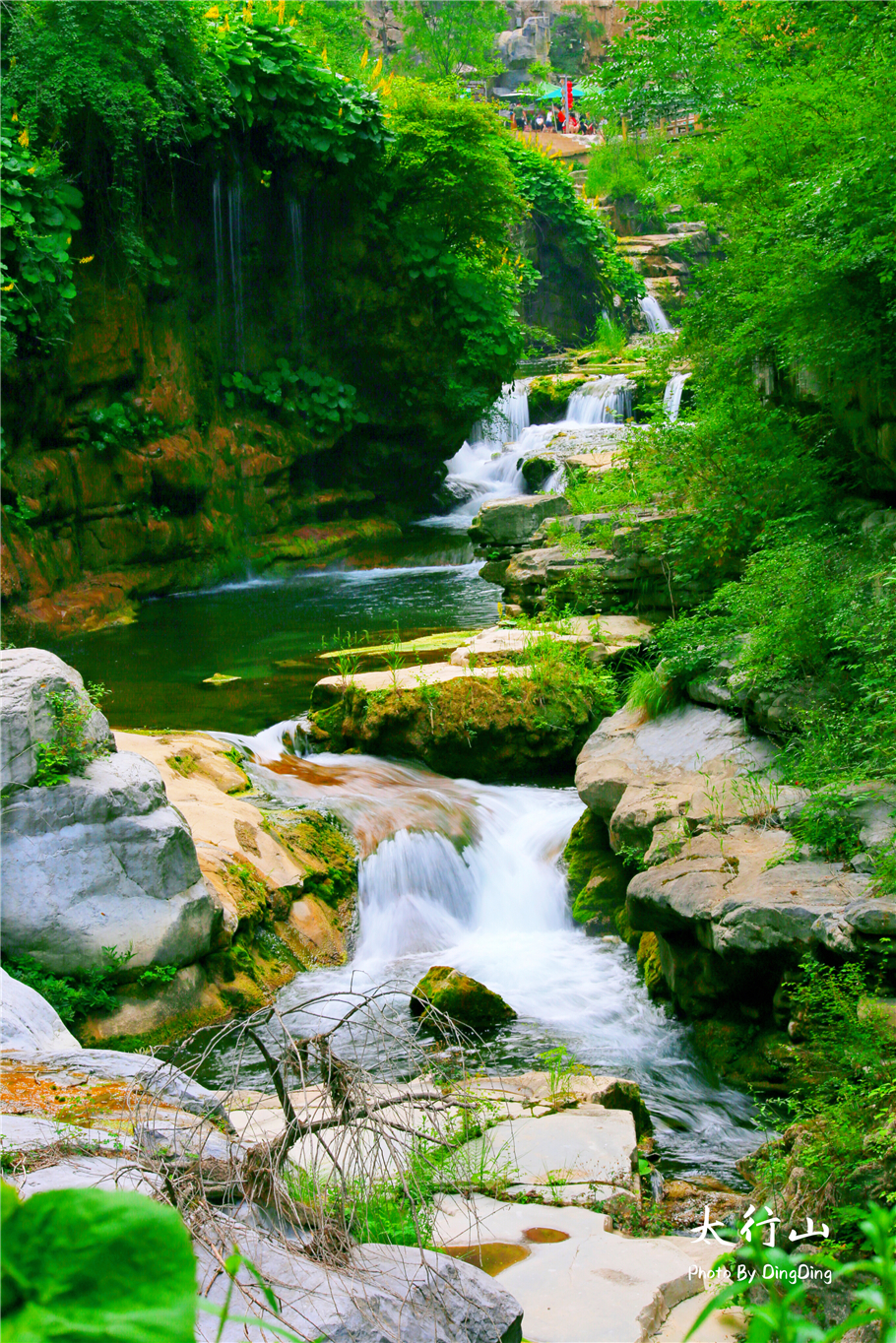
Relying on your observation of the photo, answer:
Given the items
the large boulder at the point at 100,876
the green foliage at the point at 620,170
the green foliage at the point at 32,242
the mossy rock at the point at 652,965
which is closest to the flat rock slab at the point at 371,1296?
the large boulder at the point at 100,876

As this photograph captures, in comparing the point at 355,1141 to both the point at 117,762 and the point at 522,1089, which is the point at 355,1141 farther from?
the point at 117,762

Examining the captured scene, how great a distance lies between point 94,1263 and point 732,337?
827 cm

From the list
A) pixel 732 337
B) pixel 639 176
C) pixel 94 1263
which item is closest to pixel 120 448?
pixel 732 337

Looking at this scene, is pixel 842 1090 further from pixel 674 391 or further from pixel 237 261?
pixel 237 261

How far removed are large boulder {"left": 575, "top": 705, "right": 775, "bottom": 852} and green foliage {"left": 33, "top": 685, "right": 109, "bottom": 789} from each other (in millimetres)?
2905

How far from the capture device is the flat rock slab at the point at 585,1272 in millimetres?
2494

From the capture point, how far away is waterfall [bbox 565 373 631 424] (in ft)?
59.9

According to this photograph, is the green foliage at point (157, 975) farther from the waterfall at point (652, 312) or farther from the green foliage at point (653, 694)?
the waterfall at point (652, 312)

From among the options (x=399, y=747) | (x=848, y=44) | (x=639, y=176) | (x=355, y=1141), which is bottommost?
(x=399, y=747)

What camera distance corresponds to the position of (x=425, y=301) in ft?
57.3

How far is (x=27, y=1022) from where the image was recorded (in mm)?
4129

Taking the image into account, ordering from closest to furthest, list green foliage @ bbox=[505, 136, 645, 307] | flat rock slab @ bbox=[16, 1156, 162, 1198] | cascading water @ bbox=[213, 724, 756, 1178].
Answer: flat rock slab @ bbox=[16, 1156, 162, 1198] < cascading water @ bbox=[213, 724, 756, 1178] < green foliage @ bbox=[505, 136, 645, 307]

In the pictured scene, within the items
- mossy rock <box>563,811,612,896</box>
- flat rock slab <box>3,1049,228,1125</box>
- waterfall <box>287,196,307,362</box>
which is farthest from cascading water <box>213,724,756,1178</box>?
waterfall <box>287,196,307,362</box>

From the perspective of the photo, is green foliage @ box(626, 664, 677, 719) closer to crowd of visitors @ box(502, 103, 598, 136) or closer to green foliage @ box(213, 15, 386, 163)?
green foliage @ box(213, 15, 386, 163)
